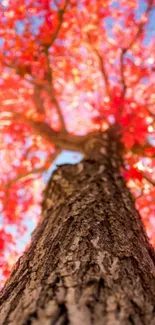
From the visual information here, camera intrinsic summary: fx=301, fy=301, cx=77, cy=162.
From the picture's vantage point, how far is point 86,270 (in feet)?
7.06

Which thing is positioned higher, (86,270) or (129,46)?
(129,46)

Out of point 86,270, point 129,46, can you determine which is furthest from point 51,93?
point 86,270

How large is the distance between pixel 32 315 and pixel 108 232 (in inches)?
49.9

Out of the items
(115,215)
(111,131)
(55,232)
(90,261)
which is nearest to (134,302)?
(90,261)

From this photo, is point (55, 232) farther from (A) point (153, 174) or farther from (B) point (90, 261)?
(A) point (153, 174)

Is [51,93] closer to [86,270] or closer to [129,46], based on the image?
[129,46]

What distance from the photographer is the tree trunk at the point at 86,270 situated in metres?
1.71

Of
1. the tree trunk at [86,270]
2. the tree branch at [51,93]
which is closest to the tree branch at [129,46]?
the tree branch at [51,93]

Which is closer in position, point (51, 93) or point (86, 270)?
point (86, 270)

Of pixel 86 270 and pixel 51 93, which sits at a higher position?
pixel 51 93

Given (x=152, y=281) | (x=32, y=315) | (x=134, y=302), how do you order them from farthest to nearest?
(x=152, y=281), (x=134, y=302), (x=32, y=315)

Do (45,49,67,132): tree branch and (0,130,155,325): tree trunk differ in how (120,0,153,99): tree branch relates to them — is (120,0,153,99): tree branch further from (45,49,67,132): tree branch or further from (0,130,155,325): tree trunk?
(0,130,155,325): tree trunk

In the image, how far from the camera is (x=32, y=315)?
5.61 feet

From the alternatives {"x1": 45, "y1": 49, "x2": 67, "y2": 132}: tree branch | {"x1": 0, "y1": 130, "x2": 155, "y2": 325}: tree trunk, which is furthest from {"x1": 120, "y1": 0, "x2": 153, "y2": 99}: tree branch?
{"x1": 0, "y1": 130, "x2": 155, "y2": 325}: tree trunk
